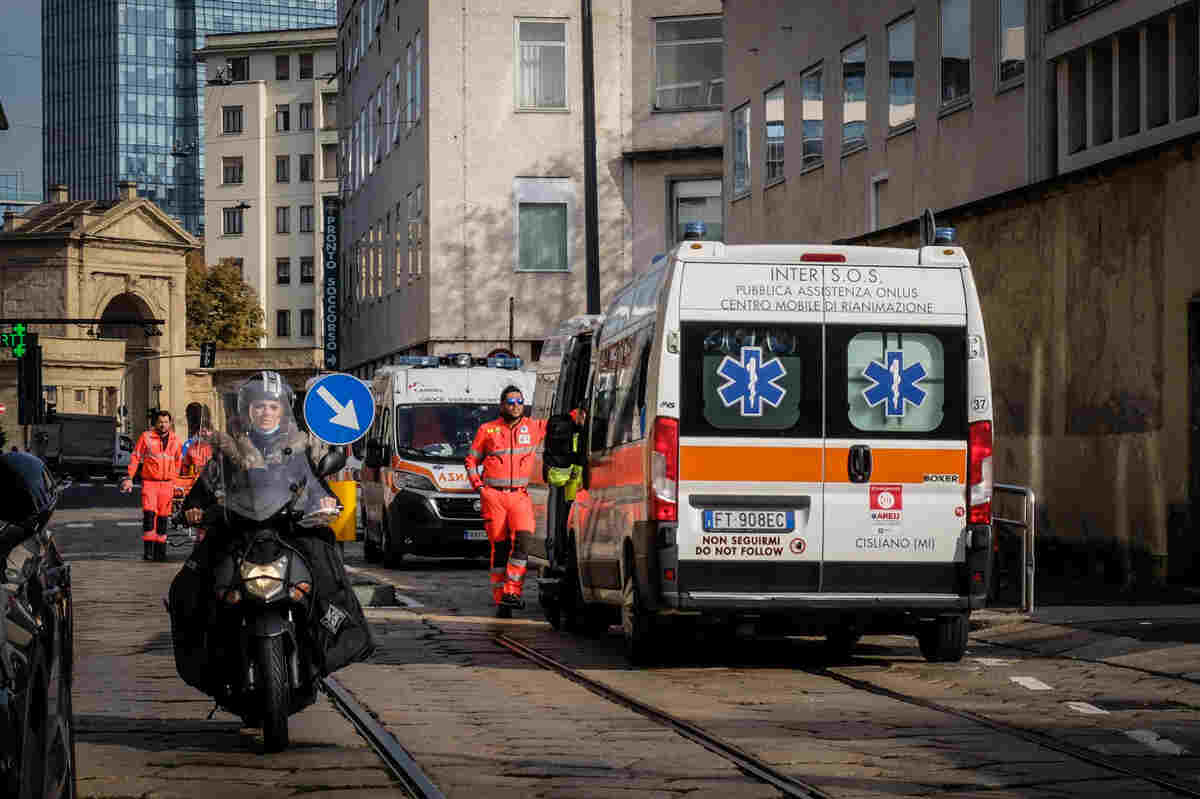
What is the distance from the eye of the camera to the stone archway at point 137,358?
384 feet

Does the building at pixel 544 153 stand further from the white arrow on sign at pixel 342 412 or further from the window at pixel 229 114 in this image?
the window at pixel 229 114

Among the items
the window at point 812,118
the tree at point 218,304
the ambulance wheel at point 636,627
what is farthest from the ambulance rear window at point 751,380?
the tree at point 218,304

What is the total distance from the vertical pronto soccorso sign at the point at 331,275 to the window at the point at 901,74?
3735 centimetres

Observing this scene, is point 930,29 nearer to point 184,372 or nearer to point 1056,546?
point 1056,546

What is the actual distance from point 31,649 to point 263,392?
4839 mm

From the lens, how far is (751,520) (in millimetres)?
12547

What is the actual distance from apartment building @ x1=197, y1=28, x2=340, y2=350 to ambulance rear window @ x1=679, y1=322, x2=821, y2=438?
402 feet

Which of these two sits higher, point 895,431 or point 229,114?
point 229,114

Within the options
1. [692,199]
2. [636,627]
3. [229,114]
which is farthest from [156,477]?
[229,114]

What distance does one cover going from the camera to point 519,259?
49.3m

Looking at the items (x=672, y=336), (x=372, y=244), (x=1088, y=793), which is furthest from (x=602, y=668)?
(x=372, y=244)

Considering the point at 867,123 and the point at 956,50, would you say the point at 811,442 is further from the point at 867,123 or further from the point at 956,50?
the point at 867,123

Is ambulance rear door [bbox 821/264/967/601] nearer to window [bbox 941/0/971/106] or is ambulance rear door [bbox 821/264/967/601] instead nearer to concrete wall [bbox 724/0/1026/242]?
concrete wall [bbox 724/0/1026/242]

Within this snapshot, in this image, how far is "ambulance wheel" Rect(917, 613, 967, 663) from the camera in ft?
43.3
